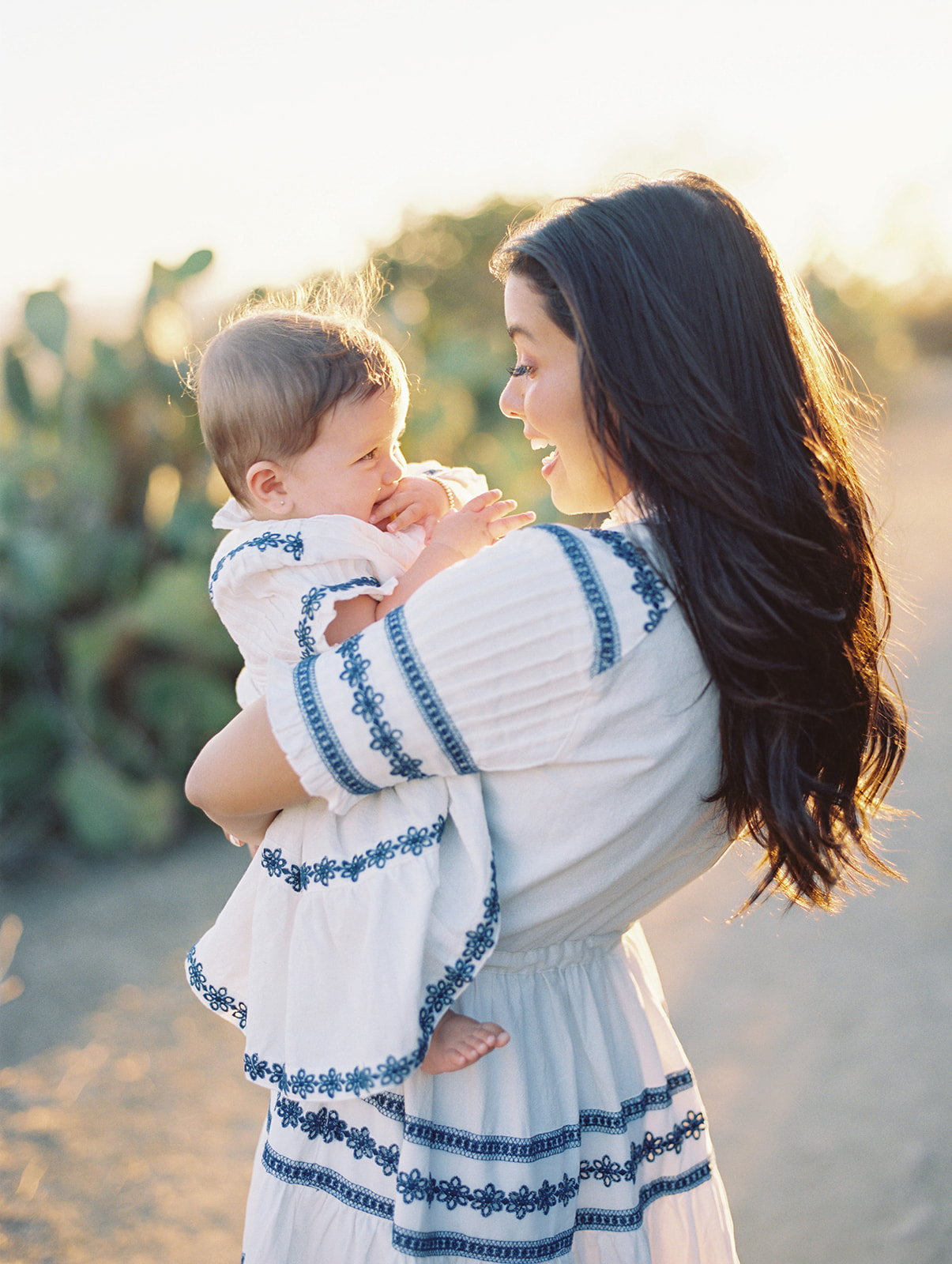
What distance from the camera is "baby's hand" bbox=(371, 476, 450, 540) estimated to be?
5.26 feet

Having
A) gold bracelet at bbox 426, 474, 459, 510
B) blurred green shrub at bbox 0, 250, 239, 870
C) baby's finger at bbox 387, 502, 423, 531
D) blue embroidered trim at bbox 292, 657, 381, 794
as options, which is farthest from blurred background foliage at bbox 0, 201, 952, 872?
blue embroidered trim at bbox 292, 657, 381, 794

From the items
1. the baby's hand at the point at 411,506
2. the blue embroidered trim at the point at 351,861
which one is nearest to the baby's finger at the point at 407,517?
the baby's hand at the point at 411,506

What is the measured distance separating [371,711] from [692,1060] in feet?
9.79

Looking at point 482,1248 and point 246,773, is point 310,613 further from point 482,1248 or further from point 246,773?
point 482,1248

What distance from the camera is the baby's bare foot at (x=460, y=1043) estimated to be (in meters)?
1.26

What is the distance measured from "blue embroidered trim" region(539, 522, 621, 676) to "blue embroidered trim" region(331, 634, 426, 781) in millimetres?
232

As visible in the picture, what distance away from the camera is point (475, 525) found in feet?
4.67

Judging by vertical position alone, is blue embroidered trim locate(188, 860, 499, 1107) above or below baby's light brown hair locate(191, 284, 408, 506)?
below

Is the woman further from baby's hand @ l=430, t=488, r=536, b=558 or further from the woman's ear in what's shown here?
the woman's ear

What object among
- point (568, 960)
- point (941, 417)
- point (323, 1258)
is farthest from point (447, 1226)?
point (941, 417)

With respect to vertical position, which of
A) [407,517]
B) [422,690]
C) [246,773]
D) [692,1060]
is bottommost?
[692,1060]

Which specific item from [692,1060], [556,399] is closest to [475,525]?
[556,399]

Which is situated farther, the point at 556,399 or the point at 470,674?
the point at 556,399

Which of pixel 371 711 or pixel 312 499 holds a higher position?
pixel 312 499
